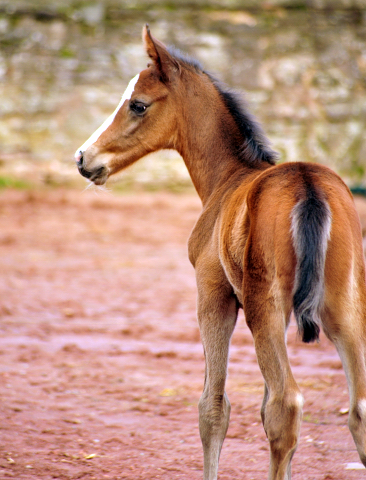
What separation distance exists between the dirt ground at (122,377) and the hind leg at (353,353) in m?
0.92

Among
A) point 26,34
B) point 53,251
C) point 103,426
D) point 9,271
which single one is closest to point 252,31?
point 26,34

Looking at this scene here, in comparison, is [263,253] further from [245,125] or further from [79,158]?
[79,158]

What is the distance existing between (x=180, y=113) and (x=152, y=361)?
7.88ft

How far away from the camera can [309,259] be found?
86.8 inches

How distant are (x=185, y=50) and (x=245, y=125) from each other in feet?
33.6

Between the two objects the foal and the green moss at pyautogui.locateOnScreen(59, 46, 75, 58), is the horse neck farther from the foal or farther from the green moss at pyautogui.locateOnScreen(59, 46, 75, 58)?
the green moss at pyautogui.locateOnScreen(59, 46, 75, 58)

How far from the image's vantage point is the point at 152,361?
4.91 metres

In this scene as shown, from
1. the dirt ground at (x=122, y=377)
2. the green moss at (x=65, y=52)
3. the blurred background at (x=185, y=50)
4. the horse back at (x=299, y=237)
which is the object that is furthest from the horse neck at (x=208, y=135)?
the green moss at (x=65, y=52)

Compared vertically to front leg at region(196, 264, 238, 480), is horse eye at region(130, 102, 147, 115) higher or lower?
higher

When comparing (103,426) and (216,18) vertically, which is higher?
(216,18)

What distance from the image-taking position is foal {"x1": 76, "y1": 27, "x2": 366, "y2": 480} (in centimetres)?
225

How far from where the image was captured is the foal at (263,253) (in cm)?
225

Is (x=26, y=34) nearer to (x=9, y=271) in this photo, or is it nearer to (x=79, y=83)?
(x=79, y=83)

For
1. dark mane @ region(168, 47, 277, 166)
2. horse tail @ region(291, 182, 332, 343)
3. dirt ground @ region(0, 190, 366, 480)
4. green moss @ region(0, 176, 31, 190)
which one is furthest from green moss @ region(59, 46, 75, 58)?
horse tail @ region(291, 182, 332, 343)
